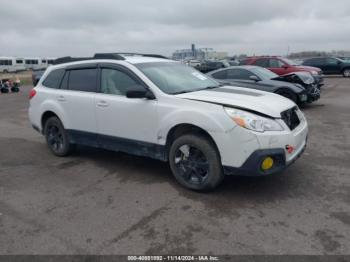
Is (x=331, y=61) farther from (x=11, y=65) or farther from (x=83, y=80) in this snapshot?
(x=11, y=65)

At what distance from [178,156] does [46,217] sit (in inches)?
67.6

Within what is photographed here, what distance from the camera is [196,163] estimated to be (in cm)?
407

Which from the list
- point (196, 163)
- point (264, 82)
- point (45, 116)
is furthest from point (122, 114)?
point (264, 82)

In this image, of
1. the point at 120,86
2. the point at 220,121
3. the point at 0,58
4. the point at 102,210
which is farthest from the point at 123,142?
the point at 0,58

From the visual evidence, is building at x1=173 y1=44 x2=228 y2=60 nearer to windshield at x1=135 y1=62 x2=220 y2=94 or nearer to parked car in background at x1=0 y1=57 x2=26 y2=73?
parked car in background at x1=0 y1=57 x2=26 y2=73

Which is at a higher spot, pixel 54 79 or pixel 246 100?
pixel 54 79

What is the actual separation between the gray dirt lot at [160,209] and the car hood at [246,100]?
105 cm

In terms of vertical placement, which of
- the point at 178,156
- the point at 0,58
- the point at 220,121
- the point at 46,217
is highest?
the point at 0,58

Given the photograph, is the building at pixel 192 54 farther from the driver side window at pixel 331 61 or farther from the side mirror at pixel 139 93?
the side mirror at pixel 139 93

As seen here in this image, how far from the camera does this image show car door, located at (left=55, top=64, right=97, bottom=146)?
201 inches

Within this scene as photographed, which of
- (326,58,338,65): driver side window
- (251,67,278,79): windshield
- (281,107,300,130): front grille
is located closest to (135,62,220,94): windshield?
(281,107,300,130): front grille

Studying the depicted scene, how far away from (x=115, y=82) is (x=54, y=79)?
1631 millimetres

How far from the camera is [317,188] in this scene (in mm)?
4172

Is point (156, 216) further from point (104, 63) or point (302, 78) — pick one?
point (302, 78)
